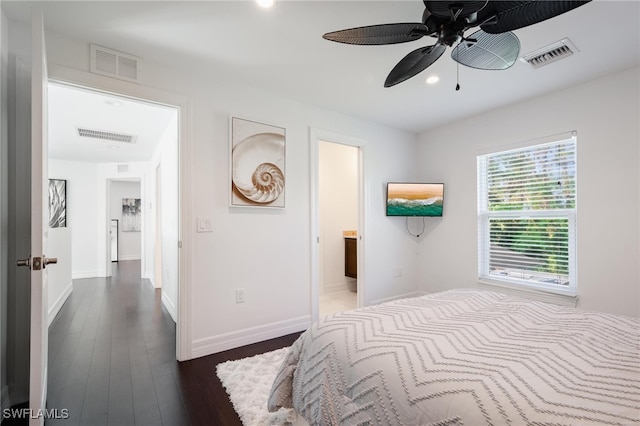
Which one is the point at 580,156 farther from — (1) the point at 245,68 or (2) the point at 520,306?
(1) the point at 245,68

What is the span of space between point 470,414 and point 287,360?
97 centimetres

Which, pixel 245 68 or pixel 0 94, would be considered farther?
pixel 245 68

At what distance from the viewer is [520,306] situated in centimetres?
177

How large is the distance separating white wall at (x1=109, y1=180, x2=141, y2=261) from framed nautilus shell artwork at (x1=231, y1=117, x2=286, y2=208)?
746cm

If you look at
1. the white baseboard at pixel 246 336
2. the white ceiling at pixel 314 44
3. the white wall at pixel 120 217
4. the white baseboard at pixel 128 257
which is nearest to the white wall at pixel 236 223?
the white baseboard at pixel 246 336

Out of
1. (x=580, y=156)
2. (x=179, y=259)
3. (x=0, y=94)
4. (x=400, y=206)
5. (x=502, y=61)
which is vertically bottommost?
(x=179, y=259)

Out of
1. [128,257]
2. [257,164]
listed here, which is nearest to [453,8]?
[257,164]

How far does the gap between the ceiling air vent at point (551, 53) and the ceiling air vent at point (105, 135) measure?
15.7 ft

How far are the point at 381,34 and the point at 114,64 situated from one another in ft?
6.42

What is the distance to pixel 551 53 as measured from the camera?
2289 millimetres

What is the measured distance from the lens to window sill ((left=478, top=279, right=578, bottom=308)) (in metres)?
2.88

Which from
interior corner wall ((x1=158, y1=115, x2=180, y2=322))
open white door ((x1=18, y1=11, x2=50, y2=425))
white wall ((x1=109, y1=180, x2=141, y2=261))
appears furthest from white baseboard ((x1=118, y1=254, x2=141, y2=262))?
open white door ((x1=18, y1=11, x2=50, y2=425))

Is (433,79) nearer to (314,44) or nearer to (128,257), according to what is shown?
(314,44)

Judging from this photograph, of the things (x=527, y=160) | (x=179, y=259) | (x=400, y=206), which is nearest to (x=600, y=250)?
(x=527, y=160)
